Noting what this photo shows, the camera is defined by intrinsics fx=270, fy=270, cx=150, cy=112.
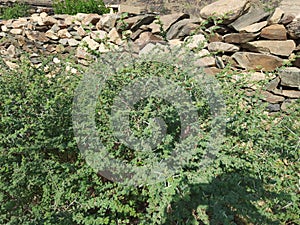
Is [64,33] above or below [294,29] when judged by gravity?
below

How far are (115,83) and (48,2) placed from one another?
4462 millimetres

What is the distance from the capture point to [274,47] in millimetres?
2824

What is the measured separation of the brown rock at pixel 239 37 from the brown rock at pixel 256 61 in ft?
0.46

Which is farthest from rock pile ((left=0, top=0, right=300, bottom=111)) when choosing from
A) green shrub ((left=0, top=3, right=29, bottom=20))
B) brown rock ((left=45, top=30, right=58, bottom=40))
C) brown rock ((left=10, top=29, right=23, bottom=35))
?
green shrub ((left=0, top=3, right=29, bottom=20))

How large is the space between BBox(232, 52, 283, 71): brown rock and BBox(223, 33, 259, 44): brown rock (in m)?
0.14

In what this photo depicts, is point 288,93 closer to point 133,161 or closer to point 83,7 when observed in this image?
→ point 133,161

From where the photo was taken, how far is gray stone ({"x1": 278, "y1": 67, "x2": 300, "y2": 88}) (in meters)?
2.75

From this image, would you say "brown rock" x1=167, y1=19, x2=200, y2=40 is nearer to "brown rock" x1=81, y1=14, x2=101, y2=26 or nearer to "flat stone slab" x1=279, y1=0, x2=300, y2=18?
"flat stone slab" x1=279, y1=0, x2=300, y2=18

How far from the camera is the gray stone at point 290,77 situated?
108 inches

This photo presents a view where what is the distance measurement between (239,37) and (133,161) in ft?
6.73

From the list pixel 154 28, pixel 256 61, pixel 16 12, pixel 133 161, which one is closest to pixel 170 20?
pixel 154 28

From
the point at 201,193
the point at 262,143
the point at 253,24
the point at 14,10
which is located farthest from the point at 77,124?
the point at 14,10

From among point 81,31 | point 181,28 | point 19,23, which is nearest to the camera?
point 181,28

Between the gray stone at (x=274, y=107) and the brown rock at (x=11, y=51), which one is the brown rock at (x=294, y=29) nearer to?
the gray stone at (x=274, y=107)
